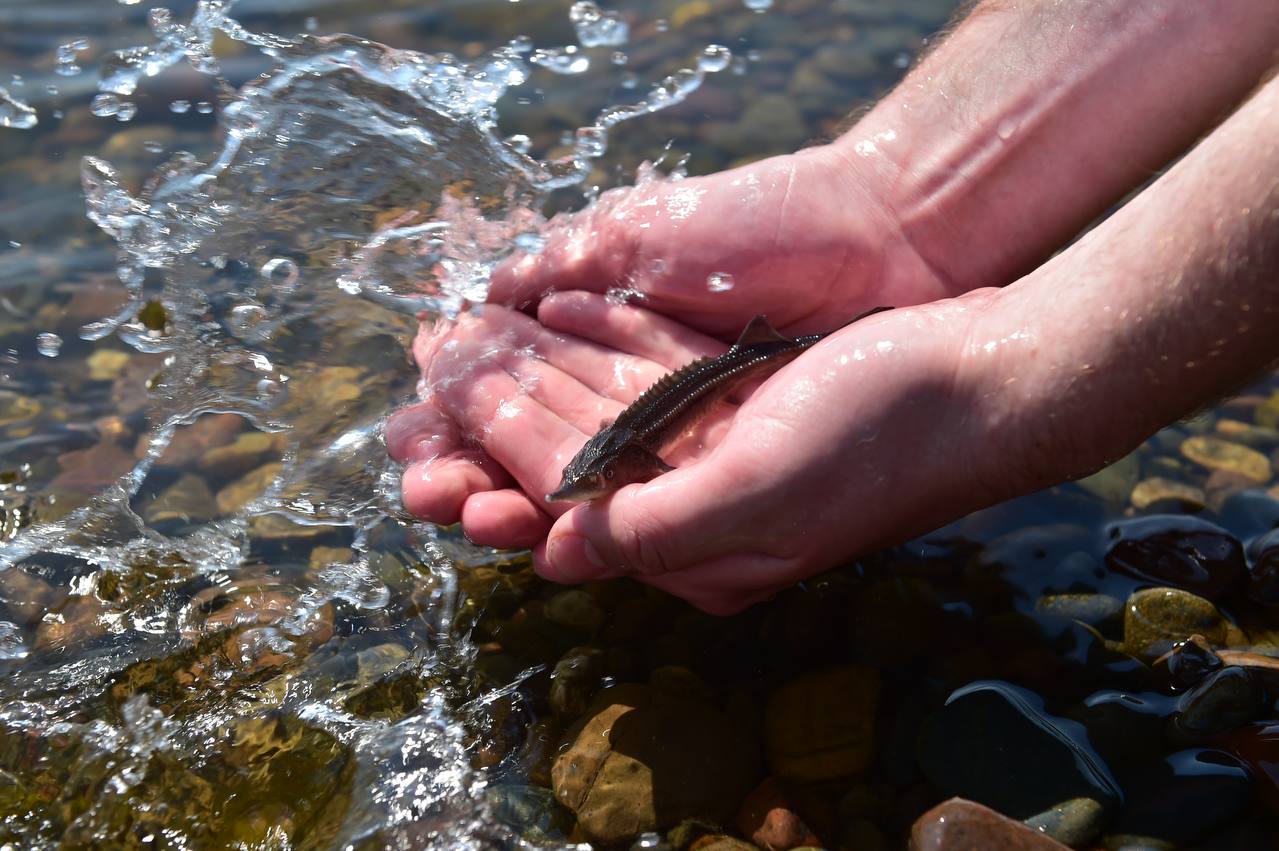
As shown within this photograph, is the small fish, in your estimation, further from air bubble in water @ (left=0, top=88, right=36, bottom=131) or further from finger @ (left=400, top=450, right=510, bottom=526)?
air bubble in water @ (left=0, top=88, right=36, bottom=131)

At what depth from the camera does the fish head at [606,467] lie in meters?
3.32

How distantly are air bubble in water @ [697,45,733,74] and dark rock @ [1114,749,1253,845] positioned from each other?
4866 mm

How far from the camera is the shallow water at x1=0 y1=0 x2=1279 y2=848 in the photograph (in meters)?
3.37

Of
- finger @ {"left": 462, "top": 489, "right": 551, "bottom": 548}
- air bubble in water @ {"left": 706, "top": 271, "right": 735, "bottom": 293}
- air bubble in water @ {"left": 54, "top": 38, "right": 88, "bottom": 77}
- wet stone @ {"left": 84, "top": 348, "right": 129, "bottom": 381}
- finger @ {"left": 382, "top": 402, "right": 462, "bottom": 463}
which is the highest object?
air bubble in water @ {"left": 706, "top": 271, "right": 735, "bottom": 293}

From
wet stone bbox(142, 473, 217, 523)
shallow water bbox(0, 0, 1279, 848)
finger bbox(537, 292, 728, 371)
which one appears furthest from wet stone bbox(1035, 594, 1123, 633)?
wet stone bbox(142, 473, 217, 523)

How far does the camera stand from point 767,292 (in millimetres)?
4184

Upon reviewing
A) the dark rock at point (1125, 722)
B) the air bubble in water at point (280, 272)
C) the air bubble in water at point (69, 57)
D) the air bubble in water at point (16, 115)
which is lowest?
the air bubble in water at point (16, 115)

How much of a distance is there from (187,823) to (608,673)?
4.59 feet

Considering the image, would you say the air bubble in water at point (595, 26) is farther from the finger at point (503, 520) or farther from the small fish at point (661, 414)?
the finger at point (503, 520)

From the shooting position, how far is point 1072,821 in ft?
9.58

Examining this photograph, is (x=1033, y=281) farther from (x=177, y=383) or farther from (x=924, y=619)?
(x=177, y=383)

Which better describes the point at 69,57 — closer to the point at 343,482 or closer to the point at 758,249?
the point at 343,482

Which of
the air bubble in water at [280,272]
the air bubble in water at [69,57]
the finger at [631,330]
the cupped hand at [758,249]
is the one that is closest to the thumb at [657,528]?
the finger at [631,330]

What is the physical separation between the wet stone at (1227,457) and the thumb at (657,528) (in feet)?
8.13
